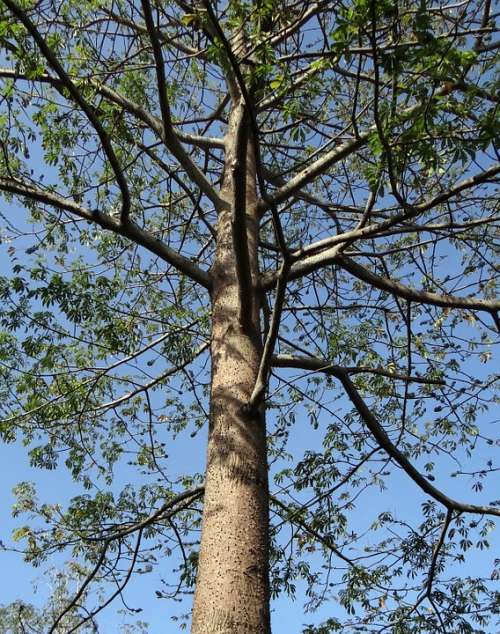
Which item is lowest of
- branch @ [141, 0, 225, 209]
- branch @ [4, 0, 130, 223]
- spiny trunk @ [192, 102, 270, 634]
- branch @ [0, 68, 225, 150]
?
spiny trunk @ [192, 102, 270, 634]

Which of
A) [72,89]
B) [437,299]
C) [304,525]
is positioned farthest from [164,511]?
[72,89]

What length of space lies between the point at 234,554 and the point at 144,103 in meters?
3.84

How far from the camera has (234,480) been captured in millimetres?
2787

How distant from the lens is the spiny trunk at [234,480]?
241 centimetres

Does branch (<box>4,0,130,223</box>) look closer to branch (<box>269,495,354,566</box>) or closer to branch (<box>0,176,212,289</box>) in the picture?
branch (<box>0,176,212,289</box>)

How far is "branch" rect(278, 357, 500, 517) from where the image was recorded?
12.3ft

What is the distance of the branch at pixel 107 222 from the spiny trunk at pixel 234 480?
0.57 feet

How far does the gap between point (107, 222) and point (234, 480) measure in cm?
151

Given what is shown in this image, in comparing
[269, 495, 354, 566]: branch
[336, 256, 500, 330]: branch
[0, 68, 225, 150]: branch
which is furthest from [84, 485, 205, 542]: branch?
[0, 68, 225, 150]: branch

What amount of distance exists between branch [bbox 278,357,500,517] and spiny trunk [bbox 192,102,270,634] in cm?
53

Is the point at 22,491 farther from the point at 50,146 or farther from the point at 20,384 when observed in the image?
the point at 50,146

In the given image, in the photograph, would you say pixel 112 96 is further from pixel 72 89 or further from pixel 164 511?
pixel 164 511

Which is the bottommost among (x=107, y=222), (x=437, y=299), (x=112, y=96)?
(x=437, y=299)

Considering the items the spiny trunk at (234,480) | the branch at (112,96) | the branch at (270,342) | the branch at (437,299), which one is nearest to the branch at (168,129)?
the branch at (112,96)
